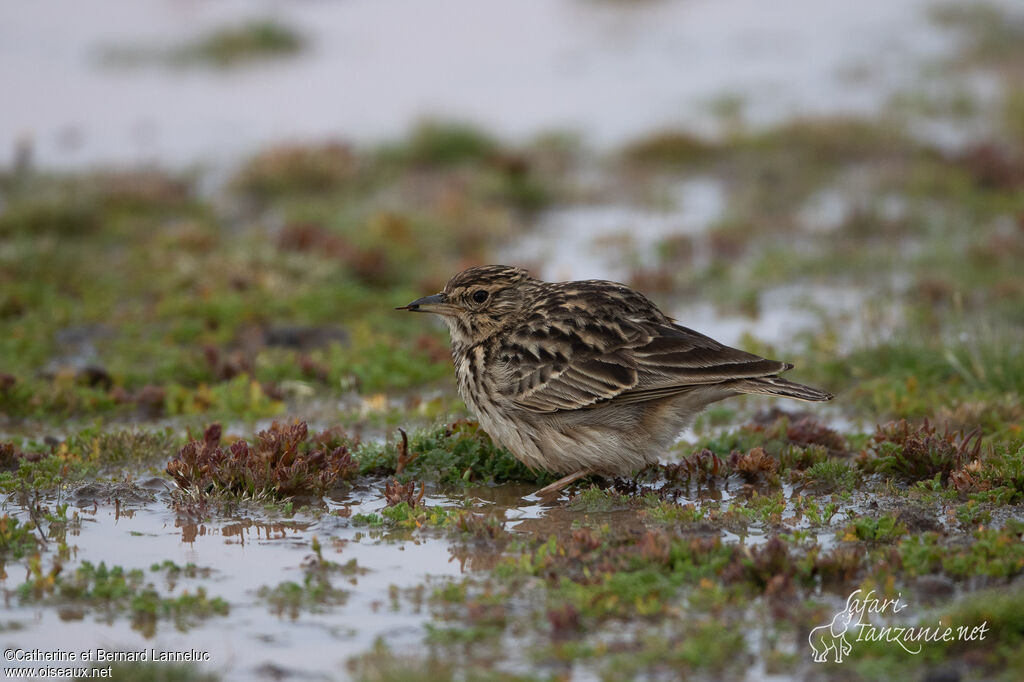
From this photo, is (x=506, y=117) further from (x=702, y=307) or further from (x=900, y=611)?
(x=900, y=611)

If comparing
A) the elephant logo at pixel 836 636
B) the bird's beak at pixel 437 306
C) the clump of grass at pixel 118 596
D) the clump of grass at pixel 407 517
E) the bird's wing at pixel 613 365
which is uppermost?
the bird's beak at pixel 437 306

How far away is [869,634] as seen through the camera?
19.5 feet

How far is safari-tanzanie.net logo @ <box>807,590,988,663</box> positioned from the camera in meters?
5.82

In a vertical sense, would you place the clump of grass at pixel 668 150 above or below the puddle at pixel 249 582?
above

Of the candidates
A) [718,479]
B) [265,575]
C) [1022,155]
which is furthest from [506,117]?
[265,575]

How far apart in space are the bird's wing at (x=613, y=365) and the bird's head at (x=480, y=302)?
1.50ft

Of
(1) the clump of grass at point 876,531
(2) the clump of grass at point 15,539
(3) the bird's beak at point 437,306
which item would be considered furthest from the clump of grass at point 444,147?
(1) the clump of grass at point 876,531

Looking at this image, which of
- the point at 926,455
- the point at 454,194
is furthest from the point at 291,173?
the point at 926,455

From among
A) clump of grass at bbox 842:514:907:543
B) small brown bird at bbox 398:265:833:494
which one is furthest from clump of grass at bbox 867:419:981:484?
clump of grass at bbox 842:514:907:543

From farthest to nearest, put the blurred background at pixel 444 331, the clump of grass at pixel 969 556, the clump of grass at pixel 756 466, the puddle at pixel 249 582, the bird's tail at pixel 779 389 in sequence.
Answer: the clump of grass at pixel 756 466 → the bird's tail at pixel 779 389 → the clump of grass at pixel 969 556 → the blurred background at pixel 444 331 → the puddle at pixel 249 582

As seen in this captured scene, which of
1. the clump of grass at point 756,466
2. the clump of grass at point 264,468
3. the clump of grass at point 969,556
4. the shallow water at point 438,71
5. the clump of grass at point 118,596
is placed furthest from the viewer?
the shallow water at point 438,71

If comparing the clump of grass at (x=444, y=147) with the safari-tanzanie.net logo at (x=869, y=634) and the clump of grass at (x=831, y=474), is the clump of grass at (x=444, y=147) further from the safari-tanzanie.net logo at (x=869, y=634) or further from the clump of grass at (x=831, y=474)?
the safari-tanzanie.net logo at (x=869, y=634)

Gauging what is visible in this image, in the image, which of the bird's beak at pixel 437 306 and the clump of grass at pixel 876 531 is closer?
the clump of grass at pixel 876 531

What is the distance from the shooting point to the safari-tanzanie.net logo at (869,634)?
5.82m
